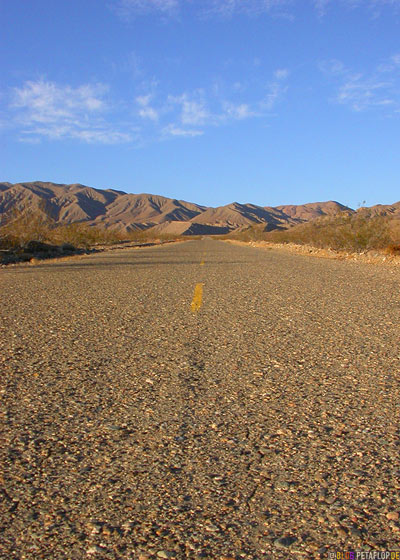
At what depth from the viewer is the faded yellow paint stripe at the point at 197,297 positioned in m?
8.42

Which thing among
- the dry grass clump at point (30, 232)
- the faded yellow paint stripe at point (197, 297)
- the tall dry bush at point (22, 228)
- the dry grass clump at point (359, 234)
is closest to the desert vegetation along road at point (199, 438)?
the faded yellow paint stripe at point (197, 297)

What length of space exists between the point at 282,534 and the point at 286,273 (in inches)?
491

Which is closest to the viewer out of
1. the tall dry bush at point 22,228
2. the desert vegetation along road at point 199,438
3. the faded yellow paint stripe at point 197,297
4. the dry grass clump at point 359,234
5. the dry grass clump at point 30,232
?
the desert vegetation along road at point 199,438

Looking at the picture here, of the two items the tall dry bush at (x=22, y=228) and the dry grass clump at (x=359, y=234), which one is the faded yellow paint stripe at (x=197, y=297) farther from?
the tall dry bush at (x=22, y=228)

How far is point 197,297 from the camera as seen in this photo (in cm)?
963

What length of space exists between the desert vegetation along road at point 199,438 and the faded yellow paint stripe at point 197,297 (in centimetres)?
129

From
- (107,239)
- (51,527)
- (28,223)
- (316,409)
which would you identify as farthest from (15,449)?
(107,239)

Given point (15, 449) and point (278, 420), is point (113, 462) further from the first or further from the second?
point (278, 420)

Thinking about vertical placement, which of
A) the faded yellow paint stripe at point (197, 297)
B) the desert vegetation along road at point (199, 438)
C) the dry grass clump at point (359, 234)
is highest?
the dry grass clump at point (359, 234)

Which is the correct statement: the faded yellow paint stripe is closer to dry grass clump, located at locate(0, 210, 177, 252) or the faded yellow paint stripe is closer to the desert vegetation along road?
the desert vegetation along road

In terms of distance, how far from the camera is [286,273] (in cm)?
1451

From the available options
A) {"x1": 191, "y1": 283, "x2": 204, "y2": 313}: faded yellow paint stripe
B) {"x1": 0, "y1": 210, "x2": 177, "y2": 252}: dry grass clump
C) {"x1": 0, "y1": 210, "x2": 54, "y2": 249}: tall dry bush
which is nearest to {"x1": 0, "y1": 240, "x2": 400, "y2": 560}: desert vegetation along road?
{"x1": 191, "y1": 283, "x2": 204, "y2": 313}: faded yellow paint stripe

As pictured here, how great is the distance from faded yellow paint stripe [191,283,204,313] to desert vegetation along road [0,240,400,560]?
4.23 ft

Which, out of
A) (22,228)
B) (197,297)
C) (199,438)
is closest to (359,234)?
(22,228)
